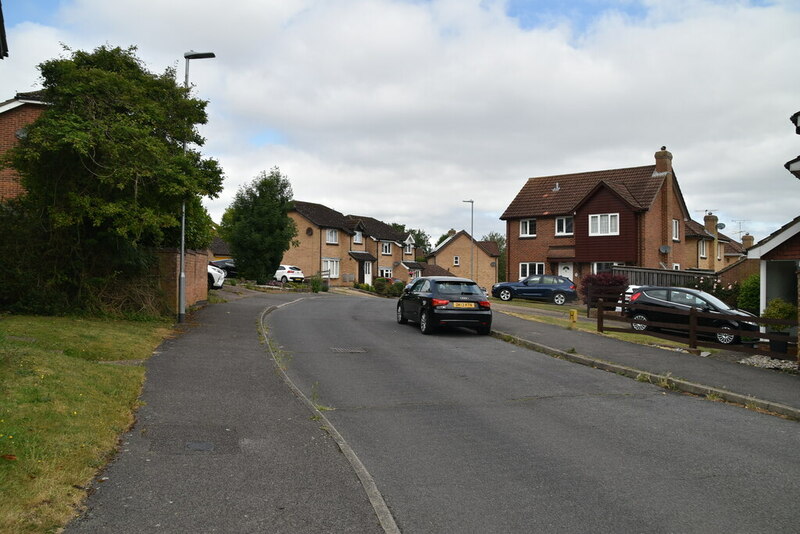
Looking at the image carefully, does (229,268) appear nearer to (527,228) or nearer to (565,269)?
(527,228)

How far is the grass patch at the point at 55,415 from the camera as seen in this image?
170 inches

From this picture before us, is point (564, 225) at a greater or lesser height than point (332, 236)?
lesser

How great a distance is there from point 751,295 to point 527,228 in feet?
69.5

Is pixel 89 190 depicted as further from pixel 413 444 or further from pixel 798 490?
pixel 798 490

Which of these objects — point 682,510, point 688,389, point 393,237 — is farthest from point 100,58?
point 393,237

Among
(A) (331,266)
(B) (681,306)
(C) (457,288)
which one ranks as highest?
(A) (331,266)

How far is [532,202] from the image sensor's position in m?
42.4

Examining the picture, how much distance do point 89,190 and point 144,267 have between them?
2.65 m

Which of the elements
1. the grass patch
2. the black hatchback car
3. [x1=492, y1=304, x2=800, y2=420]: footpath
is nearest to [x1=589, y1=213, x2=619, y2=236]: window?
[x1=492, y1=304, x2=800, y2=420]: footpath

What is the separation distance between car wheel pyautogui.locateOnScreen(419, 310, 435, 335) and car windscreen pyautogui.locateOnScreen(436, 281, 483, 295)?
0.70 m

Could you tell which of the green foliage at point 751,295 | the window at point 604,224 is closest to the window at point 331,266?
the window at point 604,224

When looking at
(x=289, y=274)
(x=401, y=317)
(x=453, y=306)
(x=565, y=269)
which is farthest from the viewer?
(x=289, y=274)

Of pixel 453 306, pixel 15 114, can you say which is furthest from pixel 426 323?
pixel 15 114

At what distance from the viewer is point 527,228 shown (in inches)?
1645
